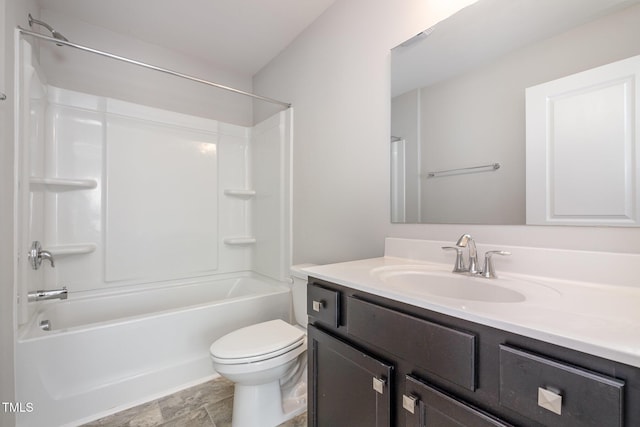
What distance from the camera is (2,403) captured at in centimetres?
115

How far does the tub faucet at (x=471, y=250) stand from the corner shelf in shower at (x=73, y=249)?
7.79 ft

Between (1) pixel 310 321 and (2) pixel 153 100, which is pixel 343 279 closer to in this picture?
(1) pixel 310 321

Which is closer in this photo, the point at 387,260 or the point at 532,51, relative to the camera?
the point at 532,51

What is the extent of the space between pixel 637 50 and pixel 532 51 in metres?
0.28

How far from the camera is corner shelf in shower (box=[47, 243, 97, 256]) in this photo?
6.04 ft

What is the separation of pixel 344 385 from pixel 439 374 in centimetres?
40

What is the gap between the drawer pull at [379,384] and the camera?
2.64ft

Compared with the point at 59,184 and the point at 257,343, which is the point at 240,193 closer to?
the point at 59,184

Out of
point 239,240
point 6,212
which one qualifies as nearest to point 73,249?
point 6,212

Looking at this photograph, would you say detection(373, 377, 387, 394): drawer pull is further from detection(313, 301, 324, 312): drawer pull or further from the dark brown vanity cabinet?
detection(313, 301, 324, 312): drawer pull

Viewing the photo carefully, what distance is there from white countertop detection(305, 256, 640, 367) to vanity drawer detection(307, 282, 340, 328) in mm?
60

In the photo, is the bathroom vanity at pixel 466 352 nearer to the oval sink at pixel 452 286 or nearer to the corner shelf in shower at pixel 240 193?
the oval sink at pixel 452 286

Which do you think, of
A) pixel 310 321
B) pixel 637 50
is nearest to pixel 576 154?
pixel 637 50

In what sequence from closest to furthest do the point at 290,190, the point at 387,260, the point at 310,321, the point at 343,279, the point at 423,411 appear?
the point at 423,411 < the point at 343,279 < the point at 310,321 < the point at 387,260 < the point at 290,190
